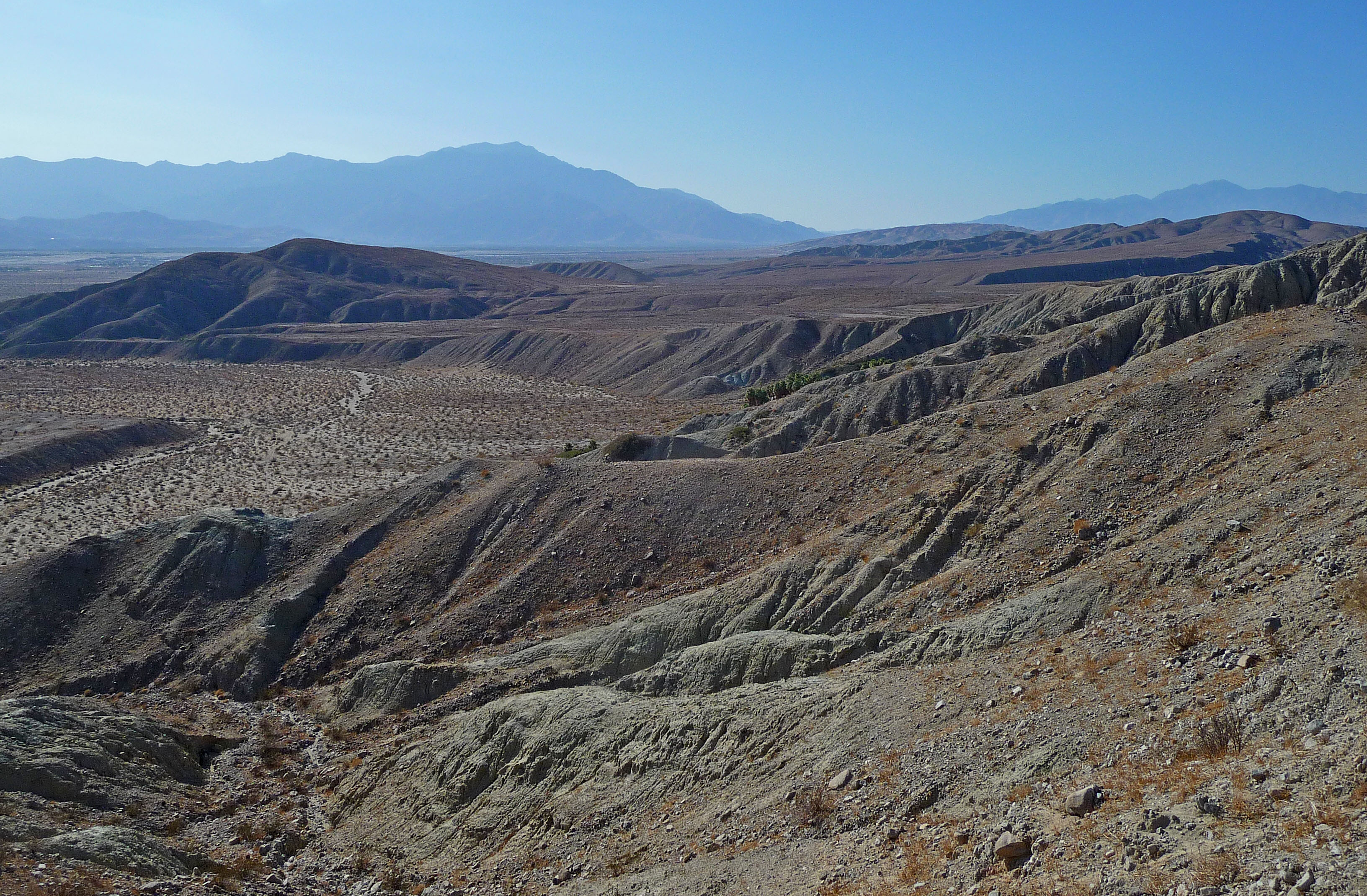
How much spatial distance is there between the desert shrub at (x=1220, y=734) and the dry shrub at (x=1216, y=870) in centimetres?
249

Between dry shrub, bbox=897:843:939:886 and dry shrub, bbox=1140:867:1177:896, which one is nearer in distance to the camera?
dry shrub, bbox=1140:867:1177:896

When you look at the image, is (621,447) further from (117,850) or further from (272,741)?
(117,850)

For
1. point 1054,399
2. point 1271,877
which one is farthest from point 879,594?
point 1271,877

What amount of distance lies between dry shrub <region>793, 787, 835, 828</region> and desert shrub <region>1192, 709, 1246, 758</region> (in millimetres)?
5641

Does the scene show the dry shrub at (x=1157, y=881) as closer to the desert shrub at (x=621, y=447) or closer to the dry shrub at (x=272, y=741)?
the dry shrub at (x=272, y=741)

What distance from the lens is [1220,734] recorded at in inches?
463

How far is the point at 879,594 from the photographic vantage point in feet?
73.7

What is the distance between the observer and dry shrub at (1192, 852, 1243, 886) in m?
9.02

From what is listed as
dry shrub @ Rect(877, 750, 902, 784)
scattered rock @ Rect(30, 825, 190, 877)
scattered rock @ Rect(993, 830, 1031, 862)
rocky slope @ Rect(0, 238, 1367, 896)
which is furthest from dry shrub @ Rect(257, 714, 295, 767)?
scattered rock @ Rect(993, 830, 1031, 862)

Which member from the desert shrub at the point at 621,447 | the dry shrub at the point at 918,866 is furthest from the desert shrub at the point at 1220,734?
the desert shrub at the point at 621,447

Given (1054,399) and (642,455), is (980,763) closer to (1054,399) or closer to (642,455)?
(1054,399)

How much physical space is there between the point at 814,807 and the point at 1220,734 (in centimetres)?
627

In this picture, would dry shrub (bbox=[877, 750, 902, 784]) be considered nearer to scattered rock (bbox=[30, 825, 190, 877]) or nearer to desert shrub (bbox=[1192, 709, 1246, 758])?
desert shrub (bbox=[1192, 709, 1246, 758])

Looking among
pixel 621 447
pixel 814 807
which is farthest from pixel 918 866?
pixel 621 447
